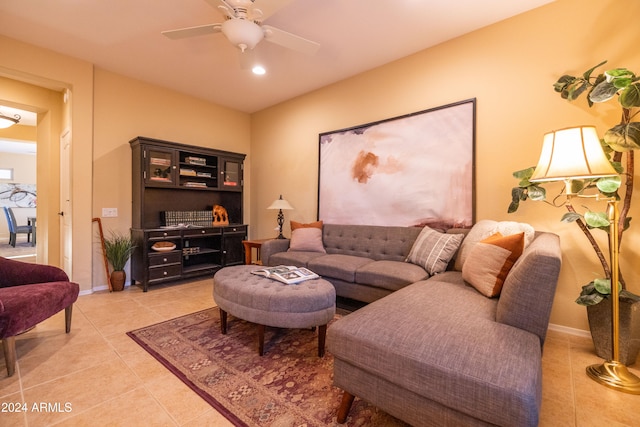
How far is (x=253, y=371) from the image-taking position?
71.1 inches

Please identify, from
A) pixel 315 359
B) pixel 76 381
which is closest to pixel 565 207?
pixel 315 359

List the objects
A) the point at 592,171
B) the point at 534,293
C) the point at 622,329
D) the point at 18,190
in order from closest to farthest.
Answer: the point at 534,293
the point at 592,171
the point at 622,329
the point at 18,190

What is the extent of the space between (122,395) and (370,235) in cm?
256

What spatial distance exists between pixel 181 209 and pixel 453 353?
430 centimetres

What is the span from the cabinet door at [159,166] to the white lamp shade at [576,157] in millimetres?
4105

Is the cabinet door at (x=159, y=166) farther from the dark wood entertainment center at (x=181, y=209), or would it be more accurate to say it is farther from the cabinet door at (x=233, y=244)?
the cabinet door at (x=233, y=244)

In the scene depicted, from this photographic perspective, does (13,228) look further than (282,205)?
Yes

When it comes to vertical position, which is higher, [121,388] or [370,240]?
[370,240]

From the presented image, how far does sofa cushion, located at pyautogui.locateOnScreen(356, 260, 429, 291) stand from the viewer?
240cm

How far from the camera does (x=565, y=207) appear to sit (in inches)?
90.4

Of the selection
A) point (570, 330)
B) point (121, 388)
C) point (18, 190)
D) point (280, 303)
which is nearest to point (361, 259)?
point (280, 303)

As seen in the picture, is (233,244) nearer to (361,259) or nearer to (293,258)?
(293,258)

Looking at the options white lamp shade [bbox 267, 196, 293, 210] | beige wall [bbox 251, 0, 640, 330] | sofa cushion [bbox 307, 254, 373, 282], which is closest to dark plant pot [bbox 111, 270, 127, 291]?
white lamp shade [bbox 267, 196, 293, 210]

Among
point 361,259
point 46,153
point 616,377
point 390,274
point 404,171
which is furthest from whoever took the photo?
point 46,153
